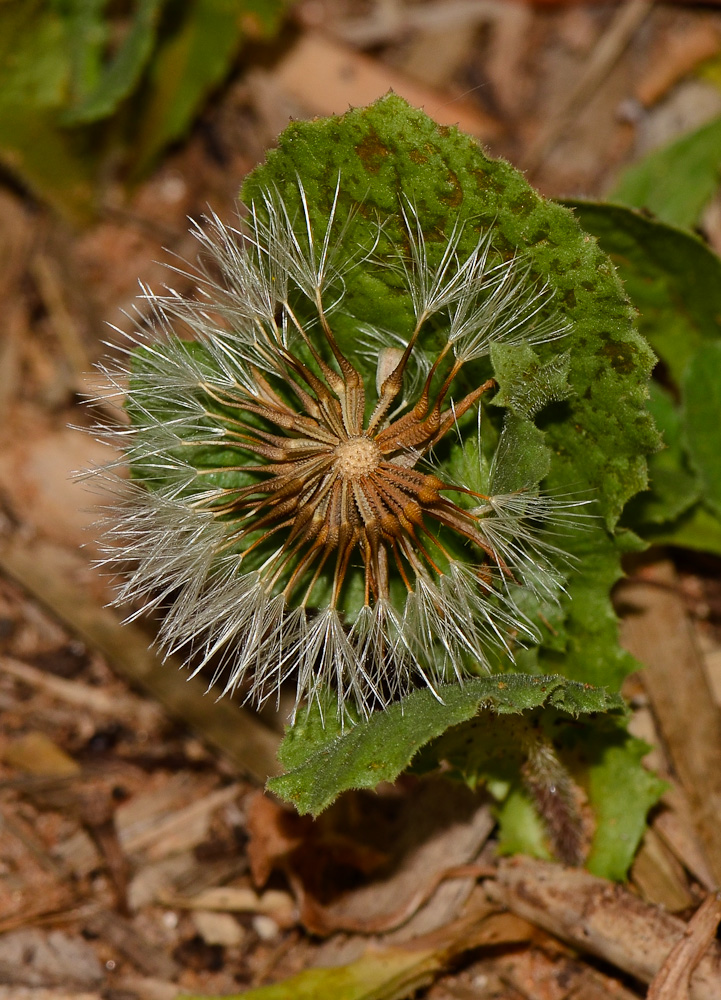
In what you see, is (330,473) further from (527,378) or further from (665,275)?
(665,275)

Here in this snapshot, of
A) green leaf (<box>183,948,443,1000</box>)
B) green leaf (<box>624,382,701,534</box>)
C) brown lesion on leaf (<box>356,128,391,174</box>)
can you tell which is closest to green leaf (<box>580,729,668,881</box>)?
green leaf (<box>183,948,443,1000</box>)

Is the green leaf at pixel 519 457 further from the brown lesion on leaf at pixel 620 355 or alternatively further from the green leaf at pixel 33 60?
the green leaf at pixel 33 60

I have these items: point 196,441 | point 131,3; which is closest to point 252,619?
point 196,441

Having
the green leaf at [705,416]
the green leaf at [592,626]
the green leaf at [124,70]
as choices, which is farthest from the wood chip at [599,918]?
the green leaf at [124,70]

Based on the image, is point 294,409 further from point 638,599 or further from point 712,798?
point 712,798

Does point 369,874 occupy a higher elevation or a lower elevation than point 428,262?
lower

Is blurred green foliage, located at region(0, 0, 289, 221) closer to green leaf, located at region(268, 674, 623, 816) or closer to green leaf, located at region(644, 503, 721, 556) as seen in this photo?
green leaf, located at region(644, 503, 721, 556)
